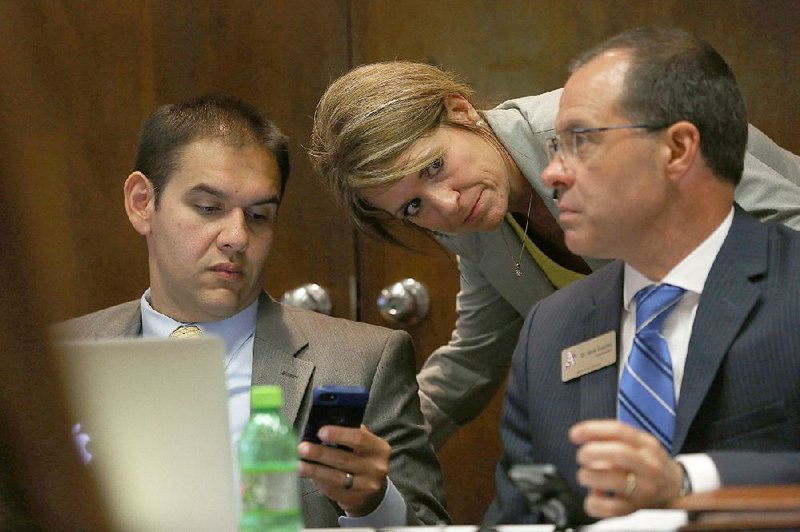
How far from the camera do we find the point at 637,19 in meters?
3.10

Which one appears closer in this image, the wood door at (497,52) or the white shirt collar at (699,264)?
the white shirt collar at (699,264)

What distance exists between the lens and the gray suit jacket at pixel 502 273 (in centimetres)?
225

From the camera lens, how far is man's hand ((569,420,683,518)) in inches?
57.6

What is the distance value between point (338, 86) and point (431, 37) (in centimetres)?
77

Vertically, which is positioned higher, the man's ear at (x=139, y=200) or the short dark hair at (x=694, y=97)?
the short dark hair at (x=694, y=97)

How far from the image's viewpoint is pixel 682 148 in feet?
6.34

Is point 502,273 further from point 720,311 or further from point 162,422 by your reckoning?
point 162,422

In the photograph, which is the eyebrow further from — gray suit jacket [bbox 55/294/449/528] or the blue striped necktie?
the blue striped necktie

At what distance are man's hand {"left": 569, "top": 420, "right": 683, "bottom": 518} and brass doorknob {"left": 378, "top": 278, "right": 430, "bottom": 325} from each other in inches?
72.5

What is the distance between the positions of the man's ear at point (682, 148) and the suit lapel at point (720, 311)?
0.44 feet

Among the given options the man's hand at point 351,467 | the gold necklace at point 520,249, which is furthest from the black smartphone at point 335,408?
the gold necklace at point 520,249

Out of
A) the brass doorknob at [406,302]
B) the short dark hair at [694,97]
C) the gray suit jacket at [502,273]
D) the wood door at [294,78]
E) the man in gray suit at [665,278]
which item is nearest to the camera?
the man in gray suit at [665,278]

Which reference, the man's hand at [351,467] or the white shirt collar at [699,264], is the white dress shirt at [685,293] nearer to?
the white shirt collar at [699,264]

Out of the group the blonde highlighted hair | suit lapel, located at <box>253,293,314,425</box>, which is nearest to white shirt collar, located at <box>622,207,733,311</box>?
the blonde highlighted hair
